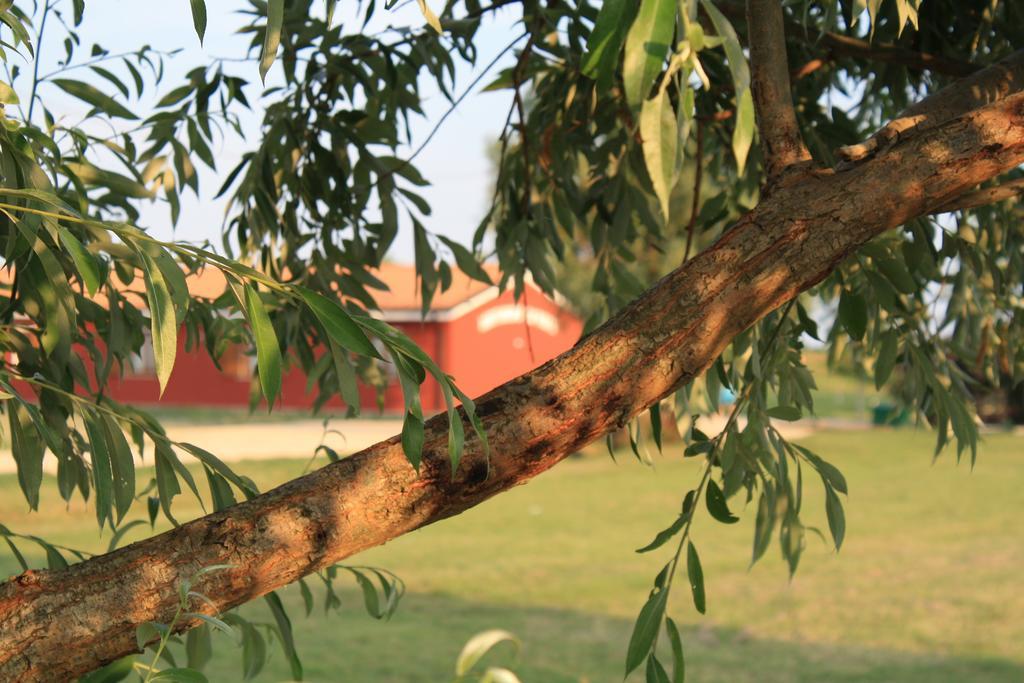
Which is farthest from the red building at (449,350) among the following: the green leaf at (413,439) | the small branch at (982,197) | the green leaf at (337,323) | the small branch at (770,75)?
the green leaf at (337,323)

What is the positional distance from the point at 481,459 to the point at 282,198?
1.80 m

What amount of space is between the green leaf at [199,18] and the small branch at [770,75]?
0.95 metres

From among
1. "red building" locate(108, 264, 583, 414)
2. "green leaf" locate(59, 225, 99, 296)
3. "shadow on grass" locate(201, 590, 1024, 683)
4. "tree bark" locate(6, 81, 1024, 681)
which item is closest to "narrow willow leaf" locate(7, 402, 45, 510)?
"tree bark" locate(6, 81, 1024, 681)

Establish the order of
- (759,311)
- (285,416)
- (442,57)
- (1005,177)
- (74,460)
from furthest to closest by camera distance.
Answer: (285,416) < (1005,177) < (442,57) < (74,460) < (759,311)

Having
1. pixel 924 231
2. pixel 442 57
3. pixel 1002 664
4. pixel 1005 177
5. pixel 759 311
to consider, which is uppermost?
pixel 442 57

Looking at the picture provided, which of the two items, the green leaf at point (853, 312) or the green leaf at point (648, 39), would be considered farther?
the green leaf at point (853, 312)

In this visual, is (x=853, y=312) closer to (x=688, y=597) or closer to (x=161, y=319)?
(x=161, y=319)

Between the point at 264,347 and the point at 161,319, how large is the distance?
10 cm

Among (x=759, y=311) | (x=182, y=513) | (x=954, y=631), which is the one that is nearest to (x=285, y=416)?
(x=182, y=513)

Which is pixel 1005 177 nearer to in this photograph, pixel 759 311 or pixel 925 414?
pixel 925 414

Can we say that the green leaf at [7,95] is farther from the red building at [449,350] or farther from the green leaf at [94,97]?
the red building at [449,350]

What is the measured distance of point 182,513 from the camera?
10.6m

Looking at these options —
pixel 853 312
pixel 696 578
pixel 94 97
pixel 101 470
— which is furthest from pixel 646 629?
pixel 94 97

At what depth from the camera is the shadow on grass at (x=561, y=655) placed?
558cm
